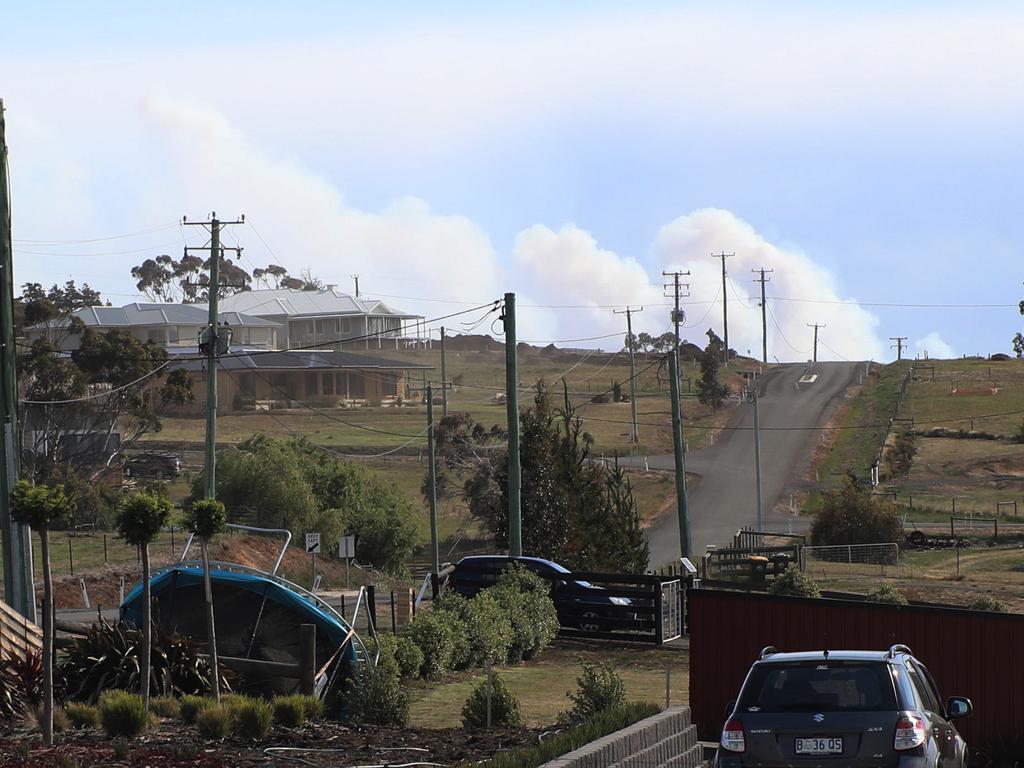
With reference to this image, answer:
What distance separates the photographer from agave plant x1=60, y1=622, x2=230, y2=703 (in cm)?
1711

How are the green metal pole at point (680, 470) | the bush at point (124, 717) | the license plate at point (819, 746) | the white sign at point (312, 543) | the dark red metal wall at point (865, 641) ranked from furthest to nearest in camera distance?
the green metal pole at point (680, 470), the white sign at point (312, 543), the dark red metal wall at point (865, 641), the bush at point (124, 717), the license plate at point (819, 746)

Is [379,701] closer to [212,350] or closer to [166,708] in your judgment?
[166,708]

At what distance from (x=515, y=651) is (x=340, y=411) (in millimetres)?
91811

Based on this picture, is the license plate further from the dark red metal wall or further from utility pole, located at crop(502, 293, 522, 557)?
utility pole, located at crop(502, 293, 522, 557)

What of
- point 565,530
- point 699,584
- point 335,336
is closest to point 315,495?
point 565,530

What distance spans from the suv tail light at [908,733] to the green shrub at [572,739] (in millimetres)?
2438

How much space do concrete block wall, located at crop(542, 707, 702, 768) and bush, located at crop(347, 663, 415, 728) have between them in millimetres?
3851

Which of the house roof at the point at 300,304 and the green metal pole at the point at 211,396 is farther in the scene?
the house roof at the point at 300,304

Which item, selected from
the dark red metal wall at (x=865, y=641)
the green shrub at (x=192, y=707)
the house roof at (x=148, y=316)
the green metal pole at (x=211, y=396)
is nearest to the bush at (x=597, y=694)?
the dark red metal wall at (x=865, y=641)

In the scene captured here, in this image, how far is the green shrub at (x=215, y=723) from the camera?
43.7ft

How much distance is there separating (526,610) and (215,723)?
12.9m

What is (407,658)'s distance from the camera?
21.5 metres

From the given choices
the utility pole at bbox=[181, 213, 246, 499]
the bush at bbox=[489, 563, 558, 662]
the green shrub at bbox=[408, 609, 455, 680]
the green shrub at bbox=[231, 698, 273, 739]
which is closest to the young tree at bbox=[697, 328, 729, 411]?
the utility pole at bbox=[181, 213, 246, 499]

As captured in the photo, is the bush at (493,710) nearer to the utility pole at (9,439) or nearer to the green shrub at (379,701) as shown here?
the green shrub at (379,701)
